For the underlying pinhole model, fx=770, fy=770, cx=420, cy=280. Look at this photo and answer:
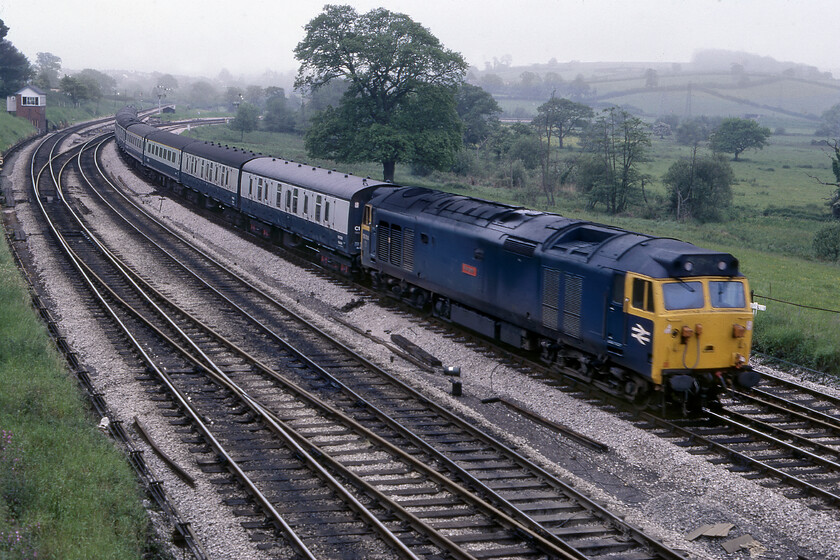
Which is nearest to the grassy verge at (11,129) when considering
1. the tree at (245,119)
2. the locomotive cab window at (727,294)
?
the tree at (245,119)

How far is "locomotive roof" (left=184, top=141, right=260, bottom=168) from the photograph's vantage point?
3831cm

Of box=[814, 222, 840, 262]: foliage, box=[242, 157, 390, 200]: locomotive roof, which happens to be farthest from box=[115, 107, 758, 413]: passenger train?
box=[814, 222, 840, 262]: foliage

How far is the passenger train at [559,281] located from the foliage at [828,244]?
26.3 metres

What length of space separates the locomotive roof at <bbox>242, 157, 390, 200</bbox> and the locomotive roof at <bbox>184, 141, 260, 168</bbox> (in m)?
1.42

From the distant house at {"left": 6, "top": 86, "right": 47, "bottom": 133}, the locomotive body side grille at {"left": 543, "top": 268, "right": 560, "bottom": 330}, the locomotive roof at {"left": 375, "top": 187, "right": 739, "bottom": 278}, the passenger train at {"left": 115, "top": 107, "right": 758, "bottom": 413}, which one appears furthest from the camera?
the distant house at {"left": 6, "top": 86, "right": 47, "bottom": 133}

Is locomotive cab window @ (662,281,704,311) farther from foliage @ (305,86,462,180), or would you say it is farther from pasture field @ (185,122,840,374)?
foliage @ (305,86,462,180)

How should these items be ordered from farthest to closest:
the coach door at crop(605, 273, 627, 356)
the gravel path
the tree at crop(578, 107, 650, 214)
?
the tree at crop(578, 107, 650, 214) → the coach door at crop(605, 273, 627, 356) → the gravel path

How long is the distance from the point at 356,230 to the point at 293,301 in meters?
3.34

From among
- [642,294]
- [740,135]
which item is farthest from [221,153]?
[740,135]

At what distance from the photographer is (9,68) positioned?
10800 centimetres

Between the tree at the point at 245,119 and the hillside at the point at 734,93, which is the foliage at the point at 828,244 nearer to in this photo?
the tree at the point at 245,119

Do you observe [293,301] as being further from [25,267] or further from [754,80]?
[754,80]

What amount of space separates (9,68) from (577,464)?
117 m

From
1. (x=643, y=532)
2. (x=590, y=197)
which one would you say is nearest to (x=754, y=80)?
(x=590, y=197)
